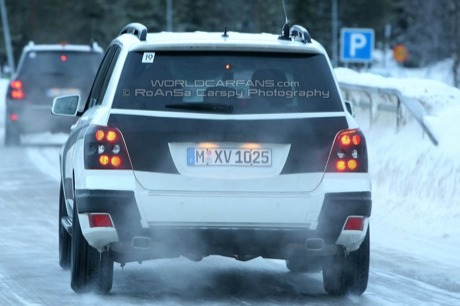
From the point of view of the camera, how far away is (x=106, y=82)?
9898 mm

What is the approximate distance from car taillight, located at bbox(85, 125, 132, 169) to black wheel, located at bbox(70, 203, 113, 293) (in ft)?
1.79

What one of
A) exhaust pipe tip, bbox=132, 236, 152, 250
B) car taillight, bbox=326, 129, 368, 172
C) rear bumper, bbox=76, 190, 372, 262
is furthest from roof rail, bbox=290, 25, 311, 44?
exhaust pipe tip, bbox=132, 236, 152, 250

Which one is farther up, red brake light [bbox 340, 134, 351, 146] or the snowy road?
red brake light [bbox 340, 134, 351, 146]

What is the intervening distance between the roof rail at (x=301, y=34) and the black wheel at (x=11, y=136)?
680 inches

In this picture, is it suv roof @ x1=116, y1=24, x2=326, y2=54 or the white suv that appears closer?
the white suv

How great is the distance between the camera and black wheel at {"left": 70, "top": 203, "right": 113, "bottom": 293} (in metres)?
9.39

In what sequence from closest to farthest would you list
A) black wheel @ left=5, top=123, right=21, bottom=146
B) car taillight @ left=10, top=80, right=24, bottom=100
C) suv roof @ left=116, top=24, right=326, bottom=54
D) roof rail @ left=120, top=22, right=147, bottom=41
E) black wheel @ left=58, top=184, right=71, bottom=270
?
suv roof @ left=116, top=24, right=326, bottom=54
roof rail @ left=120, top=22, right=147, bottom=41
black wheel @ left=58, top=184, right=71, bottom=270
car taillight @ left=10, top=80, right=24, bottom=100
black wheel @ left=5, top=123, right=21, bottom=146

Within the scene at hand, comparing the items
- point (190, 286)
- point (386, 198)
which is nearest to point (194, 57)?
point (190, 286)

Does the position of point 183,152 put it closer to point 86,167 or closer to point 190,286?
point 86,167

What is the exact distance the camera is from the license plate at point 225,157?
8.88 meters

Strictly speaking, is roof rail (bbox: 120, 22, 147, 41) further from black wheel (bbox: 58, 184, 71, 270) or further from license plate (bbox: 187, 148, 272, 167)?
black wheel (bbox: 58, 184, 71, 270)

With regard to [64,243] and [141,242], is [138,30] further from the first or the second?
[64,243]

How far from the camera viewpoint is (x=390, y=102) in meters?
18.4

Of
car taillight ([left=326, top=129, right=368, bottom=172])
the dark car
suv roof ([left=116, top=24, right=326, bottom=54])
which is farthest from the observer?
the dark car
